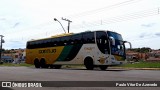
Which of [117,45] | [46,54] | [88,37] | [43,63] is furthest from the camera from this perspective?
[43,63]

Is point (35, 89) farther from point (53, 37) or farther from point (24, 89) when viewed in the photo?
point (53, 37)

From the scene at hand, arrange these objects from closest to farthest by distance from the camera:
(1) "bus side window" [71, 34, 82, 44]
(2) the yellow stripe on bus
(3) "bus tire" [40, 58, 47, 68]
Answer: (1) "bus side window" [71, 34, 82, 44], (2) the yellow stripe on bus, (3) "bus tire" [40, 58, 47, 68]

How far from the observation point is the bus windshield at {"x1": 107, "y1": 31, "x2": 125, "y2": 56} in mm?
23969

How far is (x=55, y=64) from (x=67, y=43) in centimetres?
345

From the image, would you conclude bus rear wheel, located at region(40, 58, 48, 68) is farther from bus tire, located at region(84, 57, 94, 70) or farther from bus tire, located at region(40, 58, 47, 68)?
bus tire, located at region(84, 57, 94, 70)

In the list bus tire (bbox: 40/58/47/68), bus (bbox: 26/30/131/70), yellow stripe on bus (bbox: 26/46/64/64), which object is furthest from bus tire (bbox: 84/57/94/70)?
bus tire (bbox: 40/58/47/68)

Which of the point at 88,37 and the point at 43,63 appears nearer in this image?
the point at 88,37

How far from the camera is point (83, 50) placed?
26141 mm

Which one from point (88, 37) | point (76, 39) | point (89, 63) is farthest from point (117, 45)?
point (76, 39)

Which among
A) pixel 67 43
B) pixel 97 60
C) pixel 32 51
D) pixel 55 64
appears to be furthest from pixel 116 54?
pixel 32 51

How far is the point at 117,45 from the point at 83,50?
328cm

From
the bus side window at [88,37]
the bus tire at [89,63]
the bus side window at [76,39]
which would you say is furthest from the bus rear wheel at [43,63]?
the bus side window at [88,37]

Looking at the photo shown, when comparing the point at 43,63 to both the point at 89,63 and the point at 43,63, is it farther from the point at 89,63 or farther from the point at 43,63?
the point at 89,63

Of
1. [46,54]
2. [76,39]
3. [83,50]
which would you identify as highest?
[76,39]
